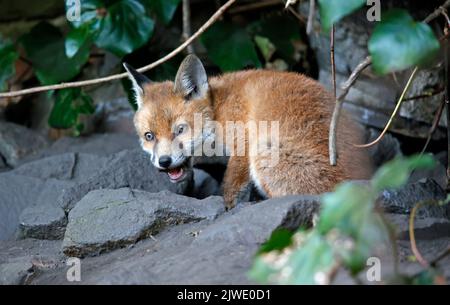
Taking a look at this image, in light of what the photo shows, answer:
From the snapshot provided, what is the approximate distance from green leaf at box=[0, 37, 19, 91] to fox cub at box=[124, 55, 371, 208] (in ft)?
8.00

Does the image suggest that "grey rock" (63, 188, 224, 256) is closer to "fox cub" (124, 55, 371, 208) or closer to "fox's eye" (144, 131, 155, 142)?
"fox cub" (124, 55, 371, 208)

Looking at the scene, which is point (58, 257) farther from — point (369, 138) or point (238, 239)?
point (369, 138)

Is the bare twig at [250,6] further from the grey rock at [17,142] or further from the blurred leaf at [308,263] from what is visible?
the blurred leaf at [308,263]

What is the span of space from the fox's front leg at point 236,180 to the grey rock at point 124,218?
40cm

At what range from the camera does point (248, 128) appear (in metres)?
5.79

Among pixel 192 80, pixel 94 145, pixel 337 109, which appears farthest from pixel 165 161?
pixel 94 145

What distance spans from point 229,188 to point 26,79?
15.7 ft

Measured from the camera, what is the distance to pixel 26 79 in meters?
9.40

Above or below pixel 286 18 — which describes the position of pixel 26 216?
below

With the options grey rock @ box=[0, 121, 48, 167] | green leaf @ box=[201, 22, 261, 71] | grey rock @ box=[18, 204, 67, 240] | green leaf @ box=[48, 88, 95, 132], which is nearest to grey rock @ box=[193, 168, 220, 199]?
green leaf @ box=[201, 22, 261, 71]

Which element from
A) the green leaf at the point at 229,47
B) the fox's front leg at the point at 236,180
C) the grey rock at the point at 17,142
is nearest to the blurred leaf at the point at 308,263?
the fox's front leg at the point at 236,180

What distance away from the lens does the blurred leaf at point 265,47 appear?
873cm
